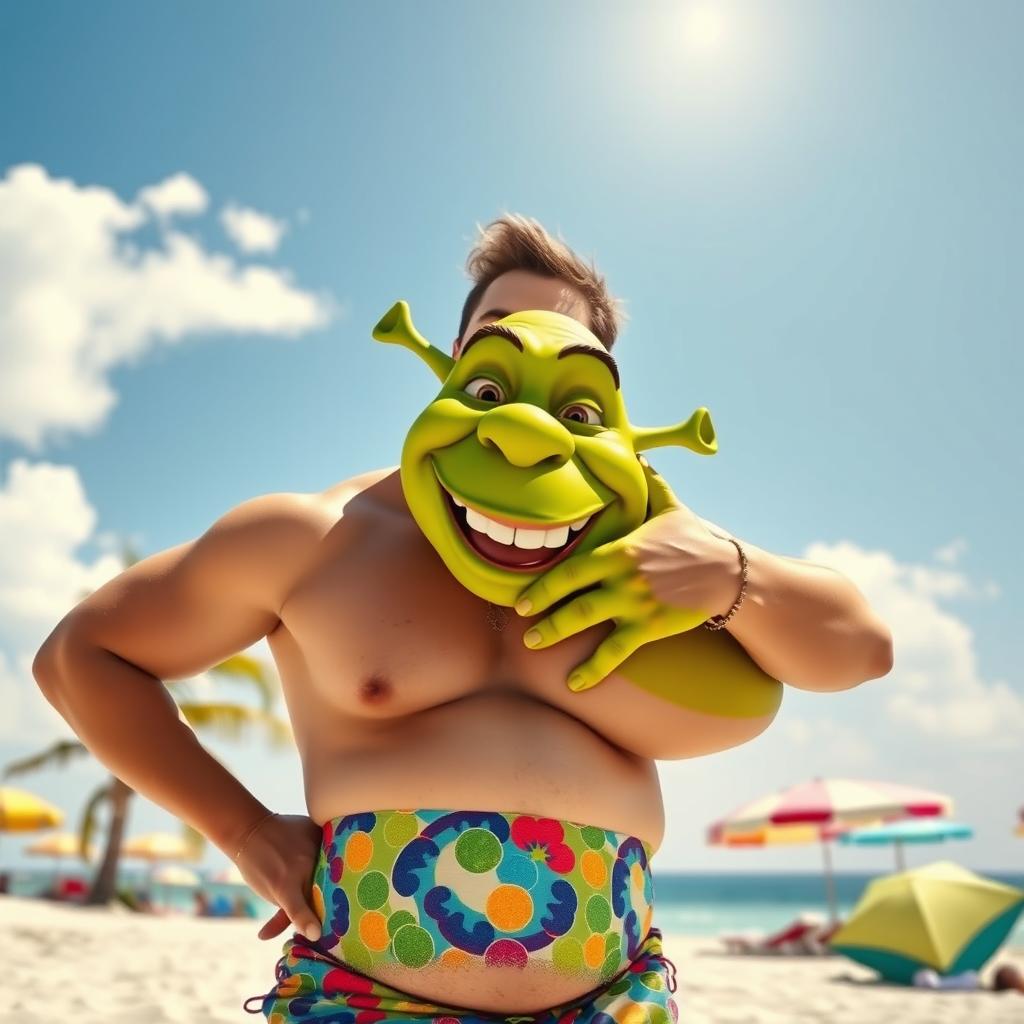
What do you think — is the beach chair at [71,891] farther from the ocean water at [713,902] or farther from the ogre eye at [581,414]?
the ogre eye at [581,414]

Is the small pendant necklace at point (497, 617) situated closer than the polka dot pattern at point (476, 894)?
No

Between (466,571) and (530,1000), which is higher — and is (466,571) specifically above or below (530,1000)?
above

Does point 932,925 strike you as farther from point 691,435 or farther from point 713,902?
point 713,902

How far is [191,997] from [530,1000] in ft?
11.6

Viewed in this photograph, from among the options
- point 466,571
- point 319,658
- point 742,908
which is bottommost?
point 742,908

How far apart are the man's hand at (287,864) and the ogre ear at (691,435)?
0.90 metres

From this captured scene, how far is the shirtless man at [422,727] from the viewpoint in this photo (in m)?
1.45

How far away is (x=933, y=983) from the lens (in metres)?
6.97

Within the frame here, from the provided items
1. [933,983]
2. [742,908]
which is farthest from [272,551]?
[742,908]

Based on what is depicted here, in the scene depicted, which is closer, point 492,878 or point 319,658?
point 492,878

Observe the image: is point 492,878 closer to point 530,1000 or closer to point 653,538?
point 530,1000

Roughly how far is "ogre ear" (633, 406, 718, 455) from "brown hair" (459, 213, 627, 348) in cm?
52

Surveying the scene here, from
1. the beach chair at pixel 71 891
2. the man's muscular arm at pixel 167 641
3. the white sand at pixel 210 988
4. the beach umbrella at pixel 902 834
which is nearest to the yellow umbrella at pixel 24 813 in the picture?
the beach chair at pixel 71 891

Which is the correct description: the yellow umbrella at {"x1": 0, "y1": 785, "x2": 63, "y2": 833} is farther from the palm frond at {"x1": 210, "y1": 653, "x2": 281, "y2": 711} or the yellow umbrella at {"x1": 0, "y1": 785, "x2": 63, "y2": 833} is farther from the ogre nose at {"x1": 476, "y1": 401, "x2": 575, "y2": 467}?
the ogre nose at {"x1": 476, "y1": 401, "x2": 575, "y2": 467}
